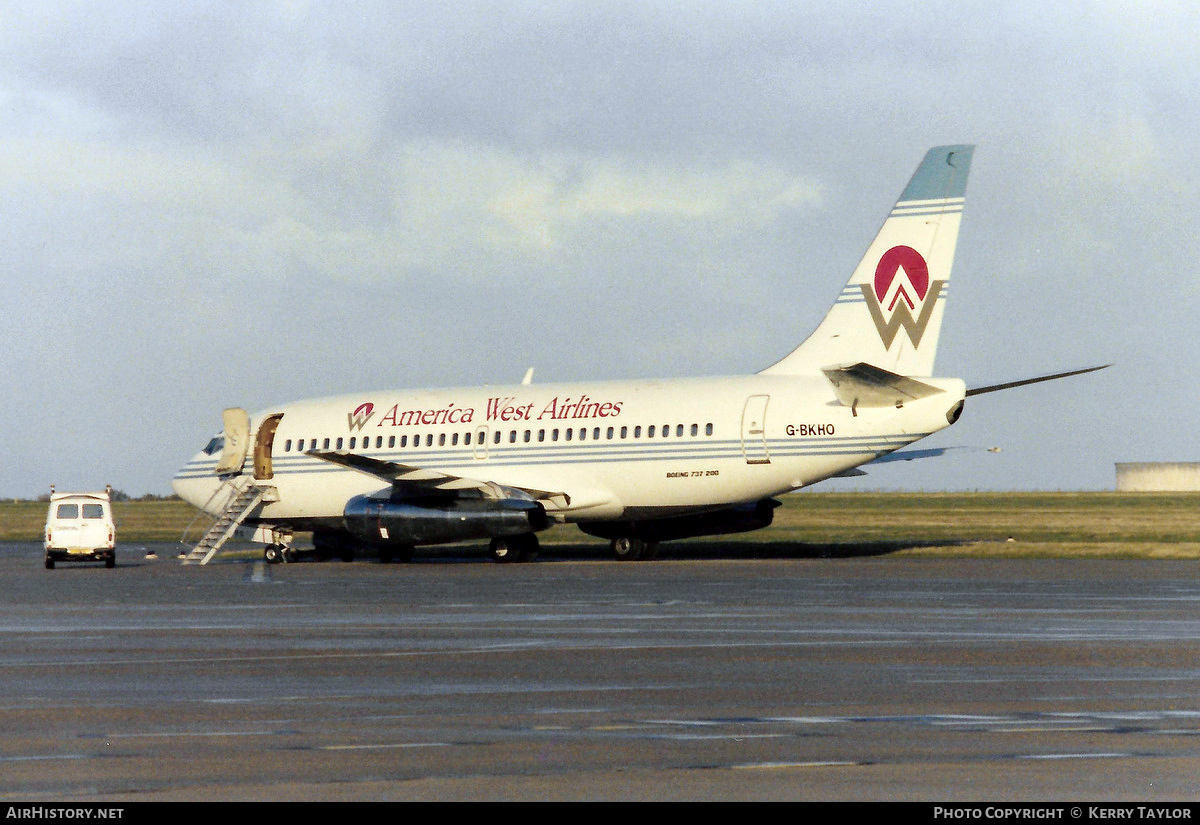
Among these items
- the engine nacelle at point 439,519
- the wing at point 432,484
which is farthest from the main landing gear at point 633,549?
the engine nacelle at point 439,519

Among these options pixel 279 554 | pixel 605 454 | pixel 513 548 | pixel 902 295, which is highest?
pixel 902 295

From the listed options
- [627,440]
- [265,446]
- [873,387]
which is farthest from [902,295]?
[265,446]

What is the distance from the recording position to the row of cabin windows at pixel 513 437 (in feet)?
135

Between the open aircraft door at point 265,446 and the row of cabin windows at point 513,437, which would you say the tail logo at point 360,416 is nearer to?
the row of cabin windows at point 513,437

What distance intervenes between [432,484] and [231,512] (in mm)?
7340

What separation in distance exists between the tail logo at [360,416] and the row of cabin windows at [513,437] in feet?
1.14

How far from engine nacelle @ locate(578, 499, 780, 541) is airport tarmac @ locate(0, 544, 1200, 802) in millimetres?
13354

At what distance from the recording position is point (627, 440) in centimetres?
4159

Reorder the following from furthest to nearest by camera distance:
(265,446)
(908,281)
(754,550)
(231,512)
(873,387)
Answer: (754,550)
(265,446)
(231,512)
(908,281)
(873,387)

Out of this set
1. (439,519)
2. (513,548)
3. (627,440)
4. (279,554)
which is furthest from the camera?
(279,554)

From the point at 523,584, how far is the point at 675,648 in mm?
13953

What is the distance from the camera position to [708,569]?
38.1 m

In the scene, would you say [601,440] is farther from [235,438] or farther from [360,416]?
[235,438]
